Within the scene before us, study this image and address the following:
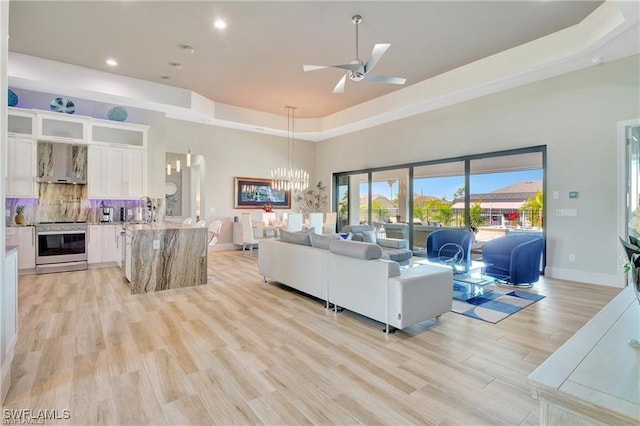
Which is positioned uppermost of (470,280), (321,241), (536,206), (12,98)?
(12,98)

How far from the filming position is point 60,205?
20.2 feet

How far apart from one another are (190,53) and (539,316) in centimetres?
624

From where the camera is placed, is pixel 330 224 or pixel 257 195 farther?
pixel 257 195

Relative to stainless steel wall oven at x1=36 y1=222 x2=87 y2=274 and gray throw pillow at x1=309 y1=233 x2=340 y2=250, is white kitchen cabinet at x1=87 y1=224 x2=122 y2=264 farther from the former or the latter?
gray throw pillow at x1=309 y1=233 x2=340 y2=250

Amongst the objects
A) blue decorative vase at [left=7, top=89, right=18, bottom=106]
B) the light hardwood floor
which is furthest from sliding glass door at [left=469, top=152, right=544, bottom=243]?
blue decorative vase at [left=7, top=89, right=18, bottom=106]

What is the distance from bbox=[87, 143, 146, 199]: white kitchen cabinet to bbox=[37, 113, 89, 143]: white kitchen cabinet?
11.1 inches

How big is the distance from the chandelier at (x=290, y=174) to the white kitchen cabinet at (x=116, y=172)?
3094mm

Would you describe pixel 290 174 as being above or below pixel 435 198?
above

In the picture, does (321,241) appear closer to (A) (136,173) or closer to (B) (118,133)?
(A) (136,173)

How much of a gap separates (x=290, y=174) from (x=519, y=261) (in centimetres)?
582

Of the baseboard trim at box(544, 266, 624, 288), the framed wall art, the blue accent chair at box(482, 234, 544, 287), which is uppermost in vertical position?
the framed wall art

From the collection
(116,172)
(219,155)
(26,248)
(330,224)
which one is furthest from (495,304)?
(26,248)

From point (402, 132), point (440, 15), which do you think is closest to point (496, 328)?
point (440, 15)
